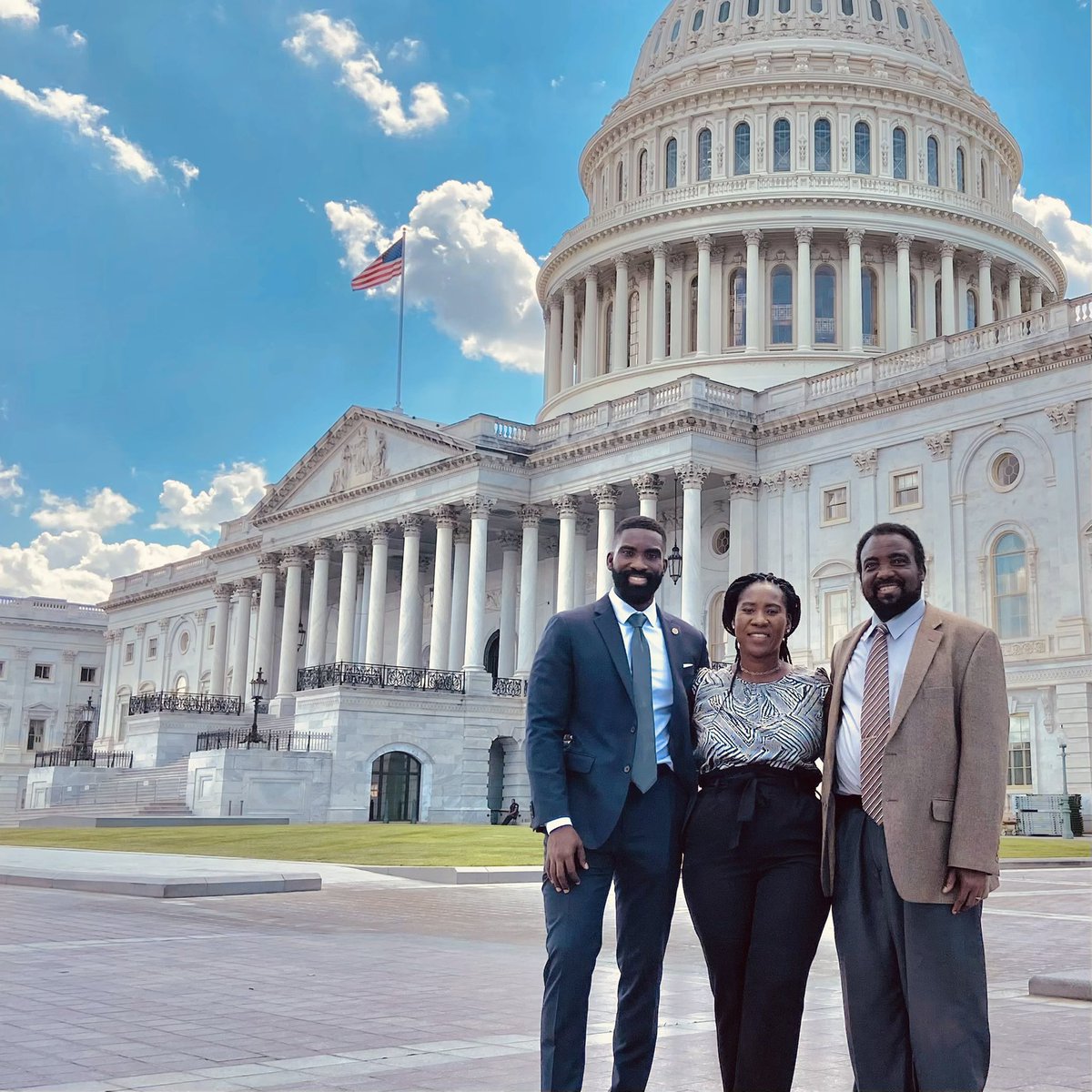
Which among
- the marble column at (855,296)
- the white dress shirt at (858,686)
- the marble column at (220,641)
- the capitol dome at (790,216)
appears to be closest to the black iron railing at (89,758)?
the marble column at (220,641)

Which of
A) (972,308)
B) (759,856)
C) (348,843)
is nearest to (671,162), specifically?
(972,308)

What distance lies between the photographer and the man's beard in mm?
7148

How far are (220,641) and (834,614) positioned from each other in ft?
135

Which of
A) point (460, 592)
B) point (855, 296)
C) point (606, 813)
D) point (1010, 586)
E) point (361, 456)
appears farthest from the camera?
point (855, 296)

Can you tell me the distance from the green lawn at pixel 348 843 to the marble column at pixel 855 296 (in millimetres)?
32956

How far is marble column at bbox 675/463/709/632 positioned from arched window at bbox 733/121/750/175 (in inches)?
1022

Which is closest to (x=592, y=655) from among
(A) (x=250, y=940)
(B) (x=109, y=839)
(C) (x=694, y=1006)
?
(C) (x=694, y=1006)

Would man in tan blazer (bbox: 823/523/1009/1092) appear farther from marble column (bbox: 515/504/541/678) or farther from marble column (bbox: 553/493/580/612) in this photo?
marble column (bbox: 515/504/541/678)

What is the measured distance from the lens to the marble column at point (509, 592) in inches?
2517

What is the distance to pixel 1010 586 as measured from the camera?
151 ft

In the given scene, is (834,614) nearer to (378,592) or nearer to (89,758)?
(378,592)

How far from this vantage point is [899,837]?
5734 millimetres

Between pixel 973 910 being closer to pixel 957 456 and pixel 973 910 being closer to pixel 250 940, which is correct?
pixel 250 940

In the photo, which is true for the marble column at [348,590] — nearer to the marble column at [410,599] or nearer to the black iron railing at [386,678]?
the marble column at [410,599]
